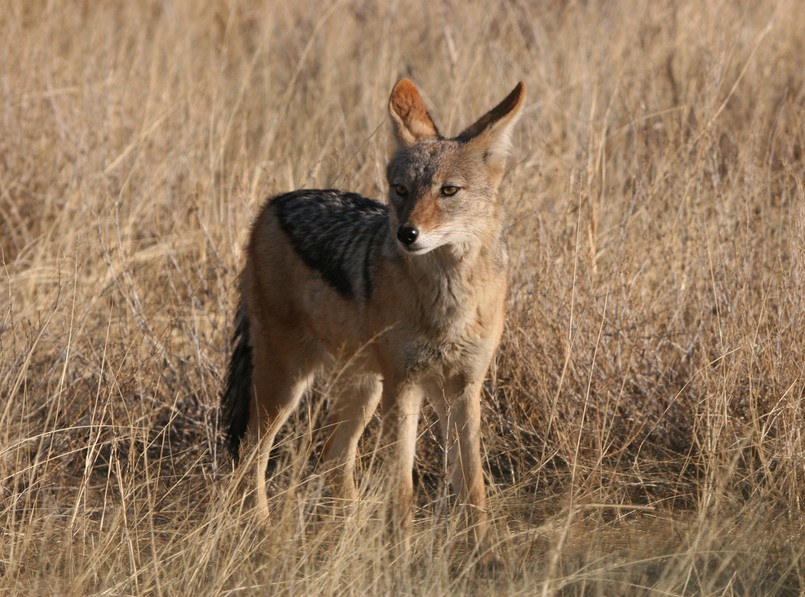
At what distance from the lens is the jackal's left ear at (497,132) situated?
4133 mm

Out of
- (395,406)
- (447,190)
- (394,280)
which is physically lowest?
(395,406)

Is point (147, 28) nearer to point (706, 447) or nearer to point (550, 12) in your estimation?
point (550, 12)

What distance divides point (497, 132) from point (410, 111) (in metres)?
0.48

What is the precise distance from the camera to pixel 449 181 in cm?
401

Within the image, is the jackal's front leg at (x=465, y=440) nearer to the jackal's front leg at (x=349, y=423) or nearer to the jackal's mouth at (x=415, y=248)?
the jackal's front leg at (x=349, y=423)

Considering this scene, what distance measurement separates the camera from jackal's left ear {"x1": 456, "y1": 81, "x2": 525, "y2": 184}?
413cm

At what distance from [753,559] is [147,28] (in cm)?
717

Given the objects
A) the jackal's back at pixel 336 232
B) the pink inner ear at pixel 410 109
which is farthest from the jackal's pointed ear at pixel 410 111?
the jackal's back at pixel 336 232

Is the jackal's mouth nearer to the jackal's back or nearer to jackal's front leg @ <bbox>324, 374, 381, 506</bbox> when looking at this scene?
the jackal's back

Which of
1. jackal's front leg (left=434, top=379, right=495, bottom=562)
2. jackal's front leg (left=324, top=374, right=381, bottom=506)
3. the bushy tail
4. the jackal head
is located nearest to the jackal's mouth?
the jackal head

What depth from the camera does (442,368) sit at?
4.07 metres

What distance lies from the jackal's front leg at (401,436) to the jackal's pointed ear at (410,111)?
3.36 ft

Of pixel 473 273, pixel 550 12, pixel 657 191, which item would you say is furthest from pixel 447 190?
pixel 550 12

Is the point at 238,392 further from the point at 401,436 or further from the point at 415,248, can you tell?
the point at 415,248
